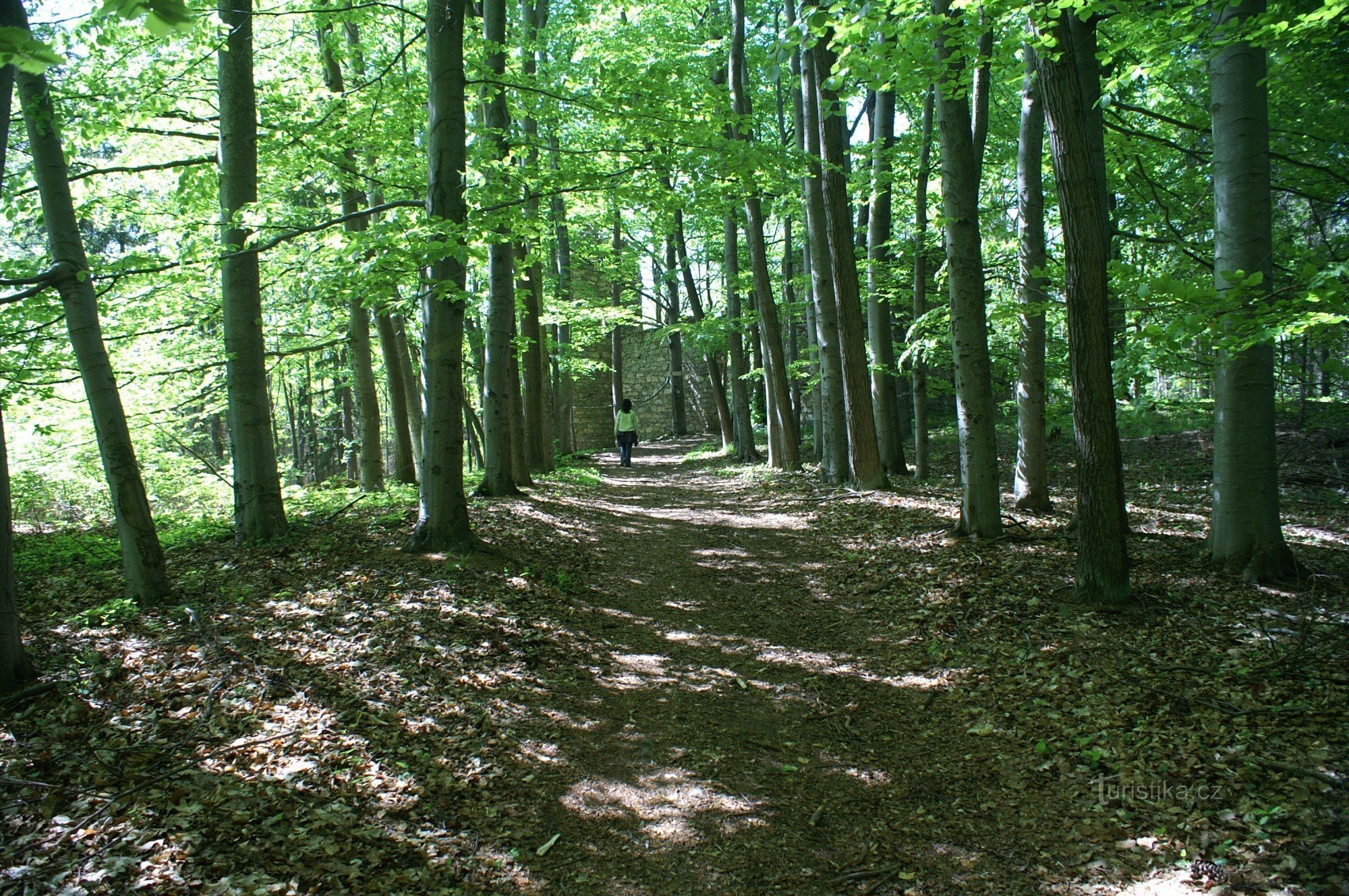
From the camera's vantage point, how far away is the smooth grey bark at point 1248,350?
5.01 m

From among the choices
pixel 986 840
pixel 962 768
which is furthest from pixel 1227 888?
pixel 962 768

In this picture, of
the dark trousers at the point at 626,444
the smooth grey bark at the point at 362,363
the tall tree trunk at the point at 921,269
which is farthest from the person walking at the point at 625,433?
the tall tree trunk at the point at 921,269

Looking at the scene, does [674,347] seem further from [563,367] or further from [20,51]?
[20,51]

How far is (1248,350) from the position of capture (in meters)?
4.97

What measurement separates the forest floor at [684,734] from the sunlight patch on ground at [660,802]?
2 centimetres

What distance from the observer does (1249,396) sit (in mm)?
5102

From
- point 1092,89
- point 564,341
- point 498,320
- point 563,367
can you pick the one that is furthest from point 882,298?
point 564,341

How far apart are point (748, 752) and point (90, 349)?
512 cm

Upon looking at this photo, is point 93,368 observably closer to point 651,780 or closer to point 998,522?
point 651,780

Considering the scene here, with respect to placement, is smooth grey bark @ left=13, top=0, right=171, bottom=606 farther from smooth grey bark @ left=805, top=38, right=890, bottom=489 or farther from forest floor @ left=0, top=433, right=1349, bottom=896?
smooth grey bark @ left=805, top=38, right=890, bottom=489

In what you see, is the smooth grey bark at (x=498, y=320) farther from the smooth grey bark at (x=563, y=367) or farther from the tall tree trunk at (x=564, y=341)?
the smooth grey bark at (x=563, y=367)

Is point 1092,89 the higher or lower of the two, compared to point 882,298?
higher

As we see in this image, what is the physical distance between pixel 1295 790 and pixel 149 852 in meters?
4.57

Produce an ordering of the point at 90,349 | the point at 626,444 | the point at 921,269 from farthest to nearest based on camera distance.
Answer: the point at 626,444 < the point at 921,269 < the point at 90,349
